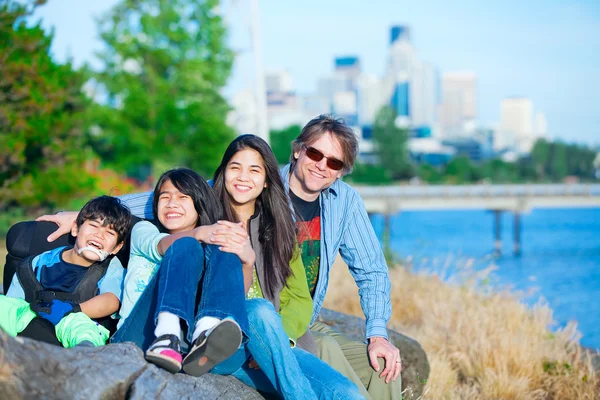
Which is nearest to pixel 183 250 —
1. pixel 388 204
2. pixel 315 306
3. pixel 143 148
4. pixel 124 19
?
pixel 315 306

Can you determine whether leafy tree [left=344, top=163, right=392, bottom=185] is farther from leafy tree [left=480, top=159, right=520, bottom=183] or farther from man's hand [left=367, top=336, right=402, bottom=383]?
man's hand [left=367, top=336, right=402, bottom=383]

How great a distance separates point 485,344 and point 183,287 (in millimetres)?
3704

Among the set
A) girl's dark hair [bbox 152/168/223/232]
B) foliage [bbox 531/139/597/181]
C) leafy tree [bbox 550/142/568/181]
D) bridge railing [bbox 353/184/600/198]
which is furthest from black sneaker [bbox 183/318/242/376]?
leafy tree [bbox 550/142/568/181]

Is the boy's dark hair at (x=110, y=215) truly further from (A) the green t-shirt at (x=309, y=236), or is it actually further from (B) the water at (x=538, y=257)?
(B) the water at (x=538, y=257)

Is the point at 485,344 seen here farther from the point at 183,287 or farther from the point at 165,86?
the point at 165,86

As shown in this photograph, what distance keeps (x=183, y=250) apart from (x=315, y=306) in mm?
1210

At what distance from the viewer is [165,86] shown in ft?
90.0

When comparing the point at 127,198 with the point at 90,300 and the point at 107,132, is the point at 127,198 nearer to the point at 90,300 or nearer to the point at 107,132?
the point at 90,300

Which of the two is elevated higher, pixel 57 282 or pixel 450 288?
pixel 57 282

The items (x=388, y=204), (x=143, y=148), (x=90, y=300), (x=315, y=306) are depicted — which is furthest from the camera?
(x=388, y=204)

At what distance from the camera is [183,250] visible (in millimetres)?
3164

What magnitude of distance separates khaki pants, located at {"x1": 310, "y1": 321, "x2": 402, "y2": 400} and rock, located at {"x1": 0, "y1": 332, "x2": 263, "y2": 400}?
2.63 feet

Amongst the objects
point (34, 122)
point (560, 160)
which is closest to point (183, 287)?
Result: point (34, 122)

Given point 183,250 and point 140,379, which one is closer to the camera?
point 140,379
